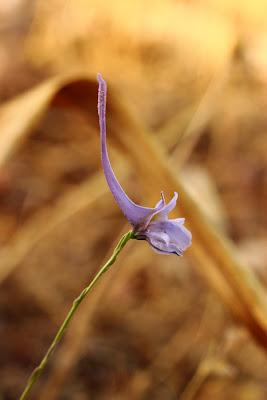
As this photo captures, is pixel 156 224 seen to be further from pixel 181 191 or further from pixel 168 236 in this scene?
pixel 181 191


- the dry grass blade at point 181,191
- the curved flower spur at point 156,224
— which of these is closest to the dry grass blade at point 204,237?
the dry grass blade at point 181,191

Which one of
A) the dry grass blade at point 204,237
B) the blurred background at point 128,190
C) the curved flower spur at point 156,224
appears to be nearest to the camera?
the curved flower spur at point 156,224

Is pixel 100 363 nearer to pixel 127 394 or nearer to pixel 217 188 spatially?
pixel 127 394

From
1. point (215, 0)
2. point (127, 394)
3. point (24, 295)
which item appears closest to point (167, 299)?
point (24, 295)

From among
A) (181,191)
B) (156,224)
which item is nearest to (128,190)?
(181,191)

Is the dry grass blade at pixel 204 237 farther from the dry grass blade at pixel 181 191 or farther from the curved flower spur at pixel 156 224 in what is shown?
the curved flower spur at pixel 156 224

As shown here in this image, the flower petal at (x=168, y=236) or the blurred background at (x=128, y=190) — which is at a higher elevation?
the flower petal at (x=168, y=236)
